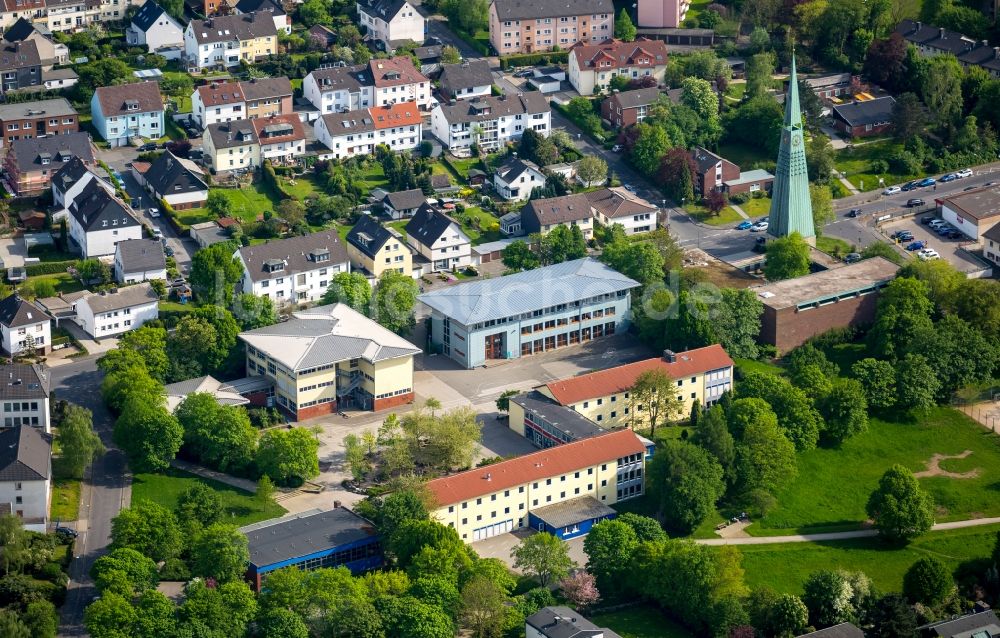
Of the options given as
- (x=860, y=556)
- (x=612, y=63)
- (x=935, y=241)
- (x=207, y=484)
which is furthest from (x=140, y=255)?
(x=935, y=241)

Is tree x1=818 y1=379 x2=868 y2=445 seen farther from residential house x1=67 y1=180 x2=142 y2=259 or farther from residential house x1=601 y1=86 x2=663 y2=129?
residential house x1=67 y1=180 x2=142 y2=259

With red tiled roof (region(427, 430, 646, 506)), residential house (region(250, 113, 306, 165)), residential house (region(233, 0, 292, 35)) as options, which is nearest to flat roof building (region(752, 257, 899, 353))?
red tiled roof (region(427, 430, 646, 506))

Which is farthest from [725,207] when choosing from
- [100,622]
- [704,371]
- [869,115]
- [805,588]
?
[100,622]

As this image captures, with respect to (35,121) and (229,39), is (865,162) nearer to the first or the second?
(229,39)

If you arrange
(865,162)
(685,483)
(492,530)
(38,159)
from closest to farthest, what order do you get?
(685,483), (492,530), (38,159), (865,162)

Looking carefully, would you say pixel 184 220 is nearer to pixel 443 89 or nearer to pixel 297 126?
pixel 297 126

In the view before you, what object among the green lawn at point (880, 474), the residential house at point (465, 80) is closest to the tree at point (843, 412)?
the green lawn at point (880, 474)
